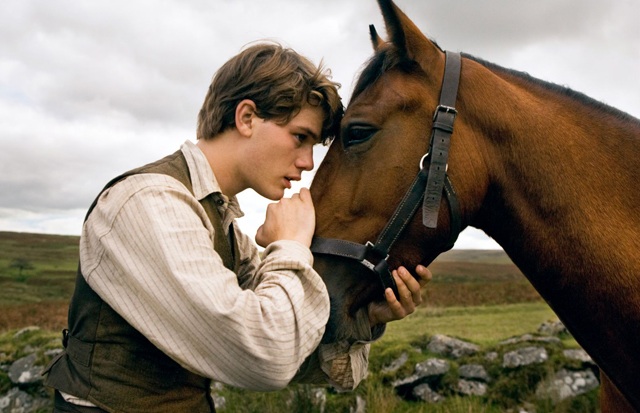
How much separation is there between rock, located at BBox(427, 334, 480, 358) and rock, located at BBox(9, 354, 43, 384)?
4.85m

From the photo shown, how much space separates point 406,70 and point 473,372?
447 centimetres

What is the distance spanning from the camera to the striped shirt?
1700mm

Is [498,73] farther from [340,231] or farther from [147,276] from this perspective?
[147,276]

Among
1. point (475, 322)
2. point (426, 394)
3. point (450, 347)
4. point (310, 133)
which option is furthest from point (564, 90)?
point (475, 322)

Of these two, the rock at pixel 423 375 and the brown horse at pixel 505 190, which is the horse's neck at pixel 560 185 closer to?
the brown horse at pixel 505 190

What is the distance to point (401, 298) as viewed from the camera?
2.46 metres

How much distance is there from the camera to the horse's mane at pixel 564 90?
259cm

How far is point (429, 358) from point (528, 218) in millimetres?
4146

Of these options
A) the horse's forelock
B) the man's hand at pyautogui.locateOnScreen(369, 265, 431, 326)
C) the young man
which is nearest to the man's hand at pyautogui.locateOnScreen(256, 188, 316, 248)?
the young man

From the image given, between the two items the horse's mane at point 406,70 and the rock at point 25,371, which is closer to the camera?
the horse's mane at point 406,70

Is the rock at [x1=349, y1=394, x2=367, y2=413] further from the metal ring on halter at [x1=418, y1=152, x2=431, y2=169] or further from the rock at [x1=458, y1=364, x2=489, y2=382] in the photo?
the metal ring on halter at [x1=418, y1=152, x2=431, y2=169]

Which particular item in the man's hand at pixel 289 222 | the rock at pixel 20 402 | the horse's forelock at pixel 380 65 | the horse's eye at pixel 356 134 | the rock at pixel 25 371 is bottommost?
the rock at pixel 20 402

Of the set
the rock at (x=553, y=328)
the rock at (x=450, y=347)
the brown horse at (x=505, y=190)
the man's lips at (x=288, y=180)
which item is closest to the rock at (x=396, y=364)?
the rock at (x=450, y=347)

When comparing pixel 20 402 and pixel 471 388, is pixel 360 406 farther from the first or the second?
pixel 20 402
